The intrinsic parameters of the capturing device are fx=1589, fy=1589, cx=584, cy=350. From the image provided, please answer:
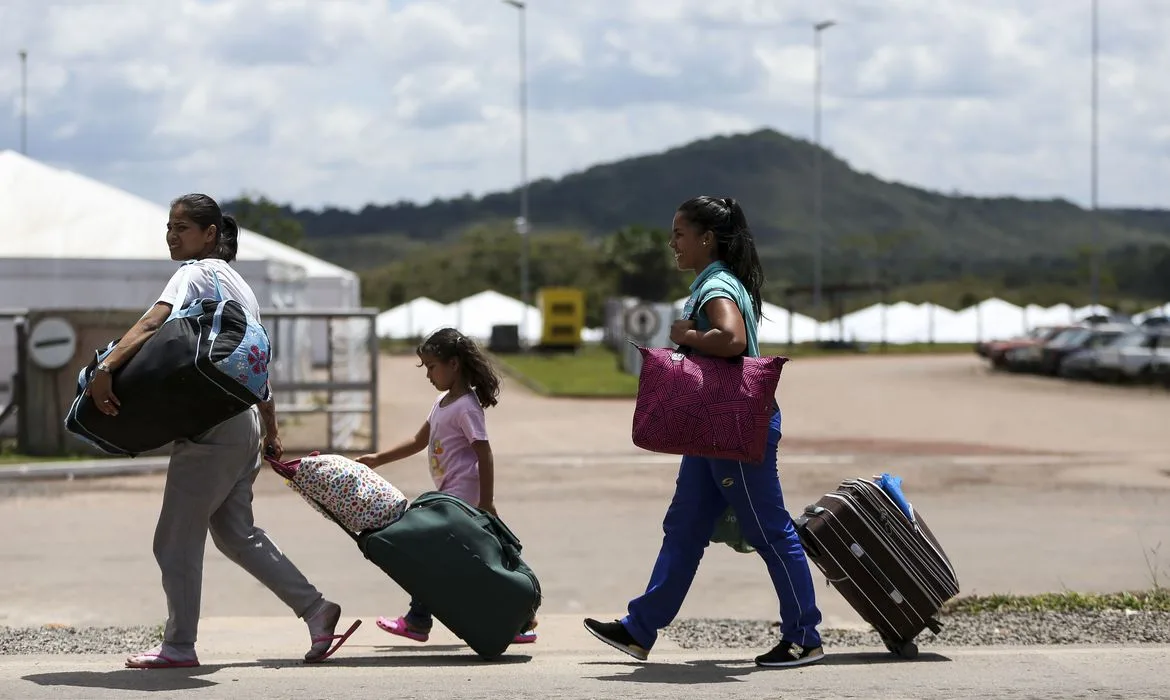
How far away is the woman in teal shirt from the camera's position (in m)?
6.02

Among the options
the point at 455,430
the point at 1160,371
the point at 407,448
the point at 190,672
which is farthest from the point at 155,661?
the point at 1160,371

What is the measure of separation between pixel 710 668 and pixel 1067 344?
3627 cm

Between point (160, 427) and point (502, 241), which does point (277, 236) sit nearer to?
point (502, 241)

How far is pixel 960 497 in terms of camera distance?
1420cm

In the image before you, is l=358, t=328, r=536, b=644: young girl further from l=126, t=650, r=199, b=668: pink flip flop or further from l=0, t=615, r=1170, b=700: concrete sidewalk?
l=126, t=650, r=199, b=668: pink flip flop

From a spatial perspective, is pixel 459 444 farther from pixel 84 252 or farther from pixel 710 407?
pixel 84 252

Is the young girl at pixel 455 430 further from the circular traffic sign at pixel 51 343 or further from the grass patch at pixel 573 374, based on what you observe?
the grass patch at pixel 573 374

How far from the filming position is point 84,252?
74.1 feet

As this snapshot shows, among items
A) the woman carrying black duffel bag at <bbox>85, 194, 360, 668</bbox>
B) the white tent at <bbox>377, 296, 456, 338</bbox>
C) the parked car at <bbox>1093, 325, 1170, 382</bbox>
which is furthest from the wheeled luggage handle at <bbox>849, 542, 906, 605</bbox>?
the white tent at <bbox>377, 296, 456, 338</bbox>

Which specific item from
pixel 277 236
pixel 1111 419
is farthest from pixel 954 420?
pixel 277 236

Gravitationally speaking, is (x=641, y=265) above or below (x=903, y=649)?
above

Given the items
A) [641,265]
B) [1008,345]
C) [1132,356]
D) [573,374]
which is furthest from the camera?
[641,265]

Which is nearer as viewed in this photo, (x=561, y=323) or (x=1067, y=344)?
(x=1067, y=344)

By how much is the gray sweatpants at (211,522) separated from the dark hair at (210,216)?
2.08ft
